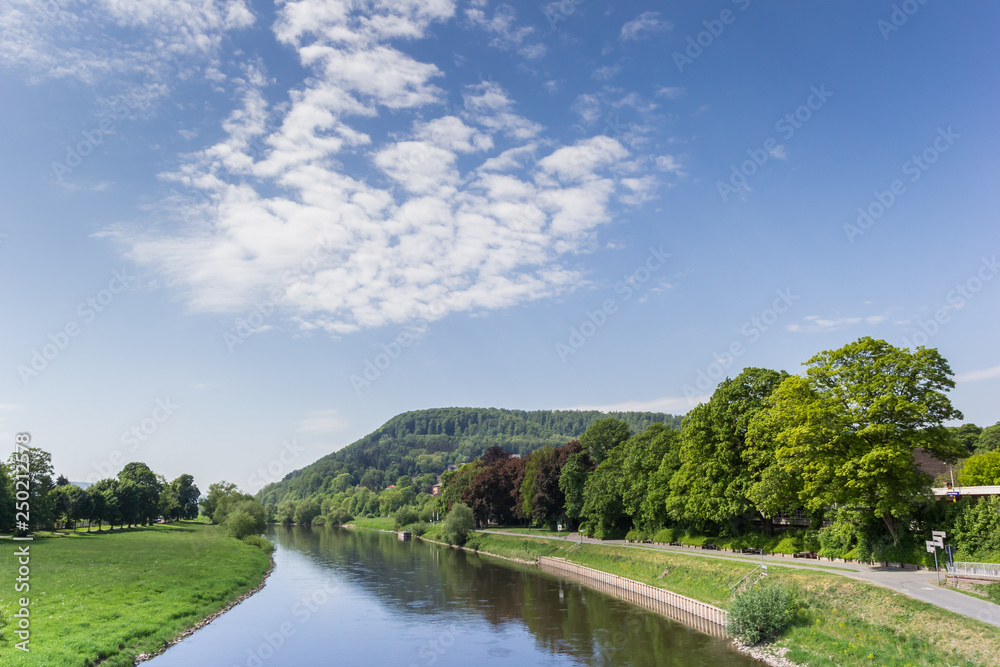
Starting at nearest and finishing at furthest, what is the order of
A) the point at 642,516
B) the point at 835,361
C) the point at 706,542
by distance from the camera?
the point at 835,361 → the point at 706,542 → the point at 642,516

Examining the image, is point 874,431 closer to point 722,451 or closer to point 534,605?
point 722,451

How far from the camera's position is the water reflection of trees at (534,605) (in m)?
34.4

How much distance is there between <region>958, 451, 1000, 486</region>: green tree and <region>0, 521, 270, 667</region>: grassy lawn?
6005 cm

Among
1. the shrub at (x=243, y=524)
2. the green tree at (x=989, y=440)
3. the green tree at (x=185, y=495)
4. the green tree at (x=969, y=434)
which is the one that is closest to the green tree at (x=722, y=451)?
the green tree at (x=989, y=440)

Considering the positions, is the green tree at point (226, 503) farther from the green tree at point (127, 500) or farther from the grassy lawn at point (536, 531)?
the grassy lawn at point (536, 531)

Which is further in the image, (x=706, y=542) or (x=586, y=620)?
(x=706, y=542)

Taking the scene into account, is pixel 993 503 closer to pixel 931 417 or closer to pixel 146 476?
pixel 931 417

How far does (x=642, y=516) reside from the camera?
65.9 meters

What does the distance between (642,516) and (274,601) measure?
125ft

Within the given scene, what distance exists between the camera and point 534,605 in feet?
163

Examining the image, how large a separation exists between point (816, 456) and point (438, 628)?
28.6 meters

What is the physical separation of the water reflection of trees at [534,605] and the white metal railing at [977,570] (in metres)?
12.6

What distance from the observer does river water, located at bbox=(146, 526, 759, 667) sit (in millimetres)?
33875

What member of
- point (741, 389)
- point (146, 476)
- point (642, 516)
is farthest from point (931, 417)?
point (146, 476)
